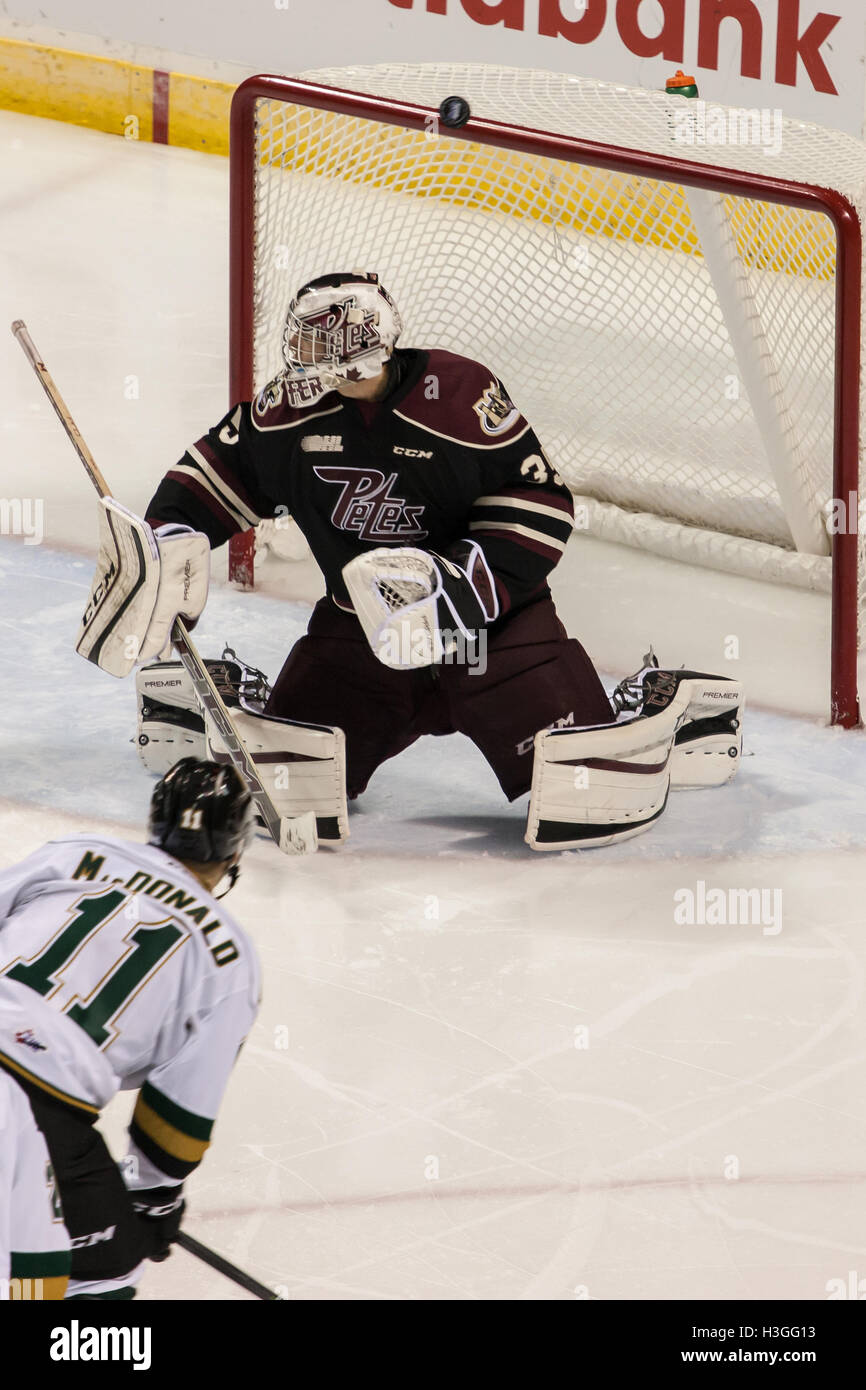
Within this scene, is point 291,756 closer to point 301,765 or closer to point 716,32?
point 301,765

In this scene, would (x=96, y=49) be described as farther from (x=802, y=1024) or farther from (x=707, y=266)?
(x=802, y=1024)

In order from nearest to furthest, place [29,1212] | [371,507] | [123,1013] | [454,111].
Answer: [29,1212] → [123,1013] → [371,507] → [454,111]

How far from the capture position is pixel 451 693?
3477mm

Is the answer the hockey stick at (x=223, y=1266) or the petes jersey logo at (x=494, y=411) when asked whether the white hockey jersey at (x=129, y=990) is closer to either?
the hockey stick at (x=223, y=1266)

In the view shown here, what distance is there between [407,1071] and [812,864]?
35.1 inches

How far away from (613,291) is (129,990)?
2.81m

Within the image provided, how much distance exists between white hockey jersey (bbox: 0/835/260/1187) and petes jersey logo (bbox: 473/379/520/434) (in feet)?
4.33

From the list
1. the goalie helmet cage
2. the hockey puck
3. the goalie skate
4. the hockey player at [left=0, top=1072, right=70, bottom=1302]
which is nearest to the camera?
the hockey player at [left=0, top=1072, right=70, bottom=1302]

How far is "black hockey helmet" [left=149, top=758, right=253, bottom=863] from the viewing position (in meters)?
2.26

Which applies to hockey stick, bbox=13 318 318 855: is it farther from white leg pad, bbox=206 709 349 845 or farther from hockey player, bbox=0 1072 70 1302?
hockey player, bbox=0 1072 70 1302

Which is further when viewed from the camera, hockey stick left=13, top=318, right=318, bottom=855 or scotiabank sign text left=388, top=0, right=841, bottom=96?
scotiabank sign text left=388, top=0, right=841, bottom=96

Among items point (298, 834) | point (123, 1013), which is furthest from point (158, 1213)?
point (298, 834)

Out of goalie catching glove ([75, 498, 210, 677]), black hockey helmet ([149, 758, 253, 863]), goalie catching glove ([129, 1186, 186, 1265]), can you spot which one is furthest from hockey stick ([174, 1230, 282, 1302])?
goalie catching glove ([75, 498, 210, 677])

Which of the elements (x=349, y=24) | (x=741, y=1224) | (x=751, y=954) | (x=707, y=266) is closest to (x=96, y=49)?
(x=349, y=24)
